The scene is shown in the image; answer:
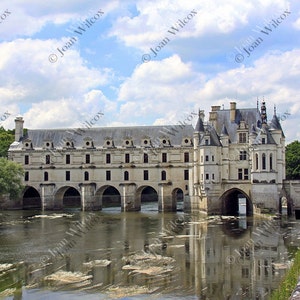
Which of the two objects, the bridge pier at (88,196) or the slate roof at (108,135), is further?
the slate roof at (108,135)

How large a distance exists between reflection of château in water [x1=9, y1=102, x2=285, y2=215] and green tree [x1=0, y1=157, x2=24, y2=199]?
9.21m

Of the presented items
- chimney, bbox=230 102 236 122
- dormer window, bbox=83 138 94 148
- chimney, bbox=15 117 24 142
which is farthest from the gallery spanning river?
chimney, bbox=15 117 24 142

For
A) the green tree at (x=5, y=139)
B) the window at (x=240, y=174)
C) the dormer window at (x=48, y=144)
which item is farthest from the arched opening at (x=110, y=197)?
the window at (x=240, y=174)

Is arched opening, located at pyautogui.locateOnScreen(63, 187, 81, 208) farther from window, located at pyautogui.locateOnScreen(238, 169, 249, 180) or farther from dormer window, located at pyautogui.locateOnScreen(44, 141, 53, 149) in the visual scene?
window, located at pyautogui.locateOnScreen(238, 169, 249, 180)

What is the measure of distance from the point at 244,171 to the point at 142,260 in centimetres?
2803

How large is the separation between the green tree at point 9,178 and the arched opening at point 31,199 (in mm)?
12359

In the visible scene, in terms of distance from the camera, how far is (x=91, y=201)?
59.7 m

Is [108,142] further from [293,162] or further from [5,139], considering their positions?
[293,162]

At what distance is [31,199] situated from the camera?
65500 millimetres

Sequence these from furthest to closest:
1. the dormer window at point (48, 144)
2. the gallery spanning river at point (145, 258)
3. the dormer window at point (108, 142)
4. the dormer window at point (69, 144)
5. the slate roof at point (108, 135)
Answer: the dormer window at point (48, 144)
the dormer window at point (69, 144)
the dormer window at point (108, 142)
the slate roof at point (108, 135)
the gallery spanning river at point (145, 258)

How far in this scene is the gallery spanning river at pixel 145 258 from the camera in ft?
72.6

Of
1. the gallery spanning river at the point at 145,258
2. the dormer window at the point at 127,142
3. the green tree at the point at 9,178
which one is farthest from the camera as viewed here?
the dormer window at the point at 127,142

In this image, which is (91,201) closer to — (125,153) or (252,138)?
(125,153)

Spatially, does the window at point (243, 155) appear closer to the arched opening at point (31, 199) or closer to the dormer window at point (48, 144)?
the dormer window at point (48, 144)
